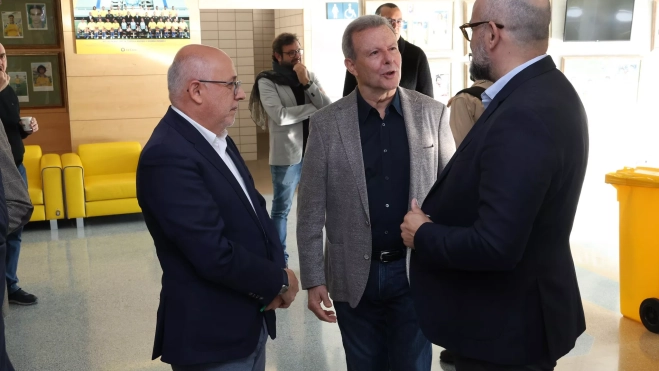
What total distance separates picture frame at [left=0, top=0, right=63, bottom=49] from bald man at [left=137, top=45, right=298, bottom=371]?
291 inches

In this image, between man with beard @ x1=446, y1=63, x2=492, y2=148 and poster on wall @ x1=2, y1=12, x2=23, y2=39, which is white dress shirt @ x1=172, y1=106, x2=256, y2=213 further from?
poster on wall @ x1=2, y1=12, x2=23, y2=39

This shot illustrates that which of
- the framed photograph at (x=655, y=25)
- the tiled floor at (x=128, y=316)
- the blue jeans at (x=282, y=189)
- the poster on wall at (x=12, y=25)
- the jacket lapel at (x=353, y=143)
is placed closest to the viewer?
the jacket lapel at (x=353, y=143)

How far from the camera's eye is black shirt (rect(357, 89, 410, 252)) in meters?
2.55

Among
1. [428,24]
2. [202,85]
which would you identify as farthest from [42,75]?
[202,85]

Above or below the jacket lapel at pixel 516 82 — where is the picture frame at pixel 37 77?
below

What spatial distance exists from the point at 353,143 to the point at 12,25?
767 centimetres

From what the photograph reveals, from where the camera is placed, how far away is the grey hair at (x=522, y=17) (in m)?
1.82

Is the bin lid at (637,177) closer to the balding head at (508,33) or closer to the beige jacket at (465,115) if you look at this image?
the beige jacket at (465,115)

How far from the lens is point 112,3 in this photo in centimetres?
823

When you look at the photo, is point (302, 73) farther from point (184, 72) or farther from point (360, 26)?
point (184, 72)

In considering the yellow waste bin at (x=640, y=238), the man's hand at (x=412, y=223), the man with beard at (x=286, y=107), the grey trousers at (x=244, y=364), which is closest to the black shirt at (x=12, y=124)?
the man with beard at (x=286, y=107)

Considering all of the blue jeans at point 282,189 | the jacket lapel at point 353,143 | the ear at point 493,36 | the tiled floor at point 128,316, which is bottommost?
the tiled floor at point 128,316

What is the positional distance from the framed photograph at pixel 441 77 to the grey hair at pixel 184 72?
24.0 feet

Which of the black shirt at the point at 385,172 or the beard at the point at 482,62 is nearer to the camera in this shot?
the beard at the point at 482,62
